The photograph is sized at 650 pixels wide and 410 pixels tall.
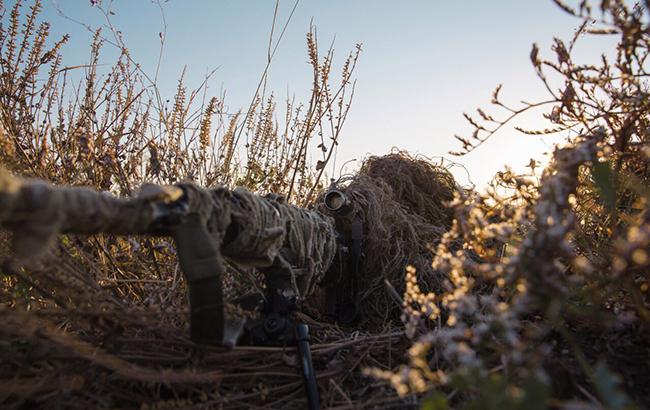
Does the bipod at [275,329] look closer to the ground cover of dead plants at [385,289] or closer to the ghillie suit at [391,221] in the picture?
the ground cover of dead plants at [385,289]

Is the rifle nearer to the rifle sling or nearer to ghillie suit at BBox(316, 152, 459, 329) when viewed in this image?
the rifle sling

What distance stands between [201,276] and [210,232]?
12cm

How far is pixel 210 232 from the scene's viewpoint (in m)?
1.27

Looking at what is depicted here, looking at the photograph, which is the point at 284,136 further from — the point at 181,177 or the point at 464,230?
the point at 464,230

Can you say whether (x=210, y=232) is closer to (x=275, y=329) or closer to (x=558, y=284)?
(x=275, y=329)

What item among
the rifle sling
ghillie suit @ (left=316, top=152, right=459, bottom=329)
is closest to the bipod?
the rifle sling

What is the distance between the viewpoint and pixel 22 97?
7.59ft

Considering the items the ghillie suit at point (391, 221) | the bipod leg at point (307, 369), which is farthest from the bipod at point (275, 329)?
the ghillie suit at point (391, 221)

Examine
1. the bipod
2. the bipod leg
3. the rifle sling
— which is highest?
the rifle sling

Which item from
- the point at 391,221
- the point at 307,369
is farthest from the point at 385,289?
the point at 307,369

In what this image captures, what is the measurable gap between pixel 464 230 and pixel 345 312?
117 centimetres

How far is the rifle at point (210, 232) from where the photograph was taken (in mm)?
882

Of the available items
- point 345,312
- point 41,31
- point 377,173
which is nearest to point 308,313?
point 345,312

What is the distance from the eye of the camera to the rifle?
0.88 metres
